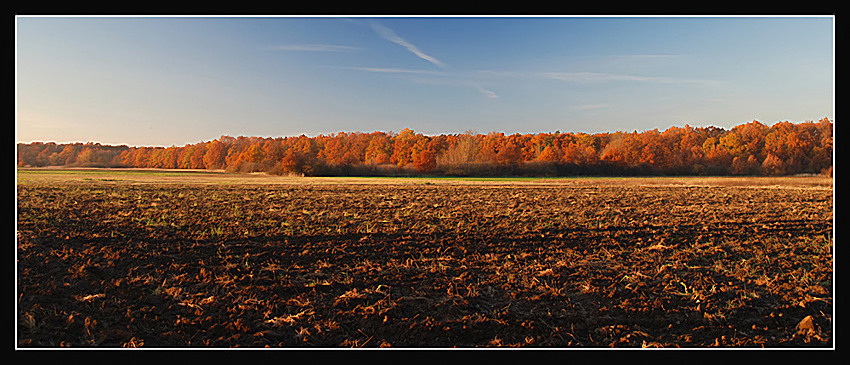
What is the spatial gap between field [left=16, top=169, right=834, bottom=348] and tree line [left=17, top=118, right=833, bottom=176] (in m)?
20.3

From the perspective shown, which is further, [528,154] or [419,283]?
[528,154]

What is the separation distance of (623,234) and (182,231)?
32.9 feet

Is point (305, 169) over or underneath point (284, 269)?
over

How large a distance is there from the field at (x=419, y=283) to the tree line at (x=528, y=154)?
66.7 ft

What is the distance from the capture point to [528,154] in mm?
50719

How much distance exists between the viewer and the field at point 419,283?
3.96 m

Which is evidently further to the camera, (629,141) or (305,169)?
(629,141)

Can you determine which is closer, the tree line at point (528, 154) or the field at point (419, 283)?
the field at point (419, 283)

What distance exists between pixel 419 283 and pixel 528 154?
4766 centimetres

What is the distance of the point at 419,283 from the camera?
538cm

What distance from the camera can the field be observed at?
13.0 feet

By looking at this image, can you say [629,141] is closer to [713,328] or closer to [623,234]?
[623,234]
